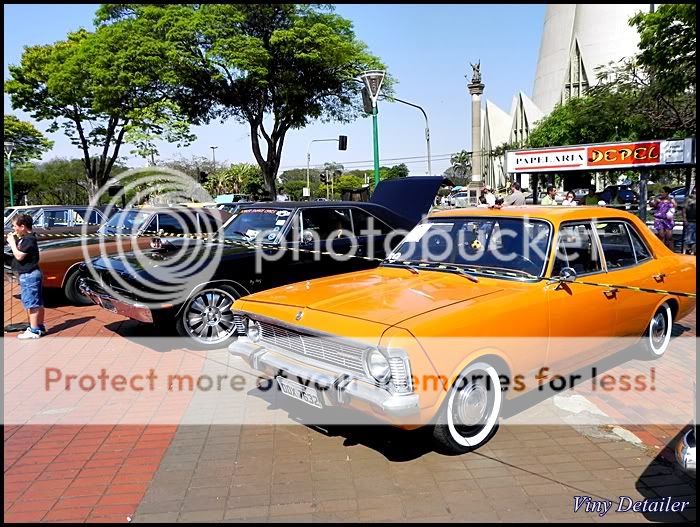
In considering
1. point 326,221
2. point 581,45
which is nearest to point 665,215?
point 326,221

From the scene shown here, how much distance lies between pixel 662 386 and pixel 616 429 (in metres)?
1.20

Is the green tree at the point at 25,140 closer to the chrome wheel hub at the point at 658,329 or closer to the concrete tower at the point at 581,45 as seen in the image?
the chrome wheel hub at the point at 658,329

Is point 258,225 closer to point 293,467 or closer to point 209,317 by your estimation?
point 209,317

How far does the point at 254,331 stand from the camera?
452 cm

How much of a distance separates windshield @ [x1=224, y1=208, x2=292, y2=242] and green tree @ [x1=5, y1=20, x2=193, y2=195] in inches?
642

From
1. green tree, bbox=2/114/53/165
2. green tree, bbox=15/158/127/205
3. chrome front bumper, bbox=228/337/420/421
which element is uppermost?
green tree, bbox=2/114/53/165

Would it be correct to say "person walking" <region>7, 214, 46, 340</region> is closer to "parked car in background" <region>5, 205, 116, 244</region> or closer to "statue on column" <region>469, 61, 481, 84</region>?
"parked car in background" <region>5, 205, 116, 244</region>

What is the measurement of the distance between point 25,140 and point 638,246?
42.9m

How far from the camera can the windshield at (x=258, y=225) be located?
7.35 meters

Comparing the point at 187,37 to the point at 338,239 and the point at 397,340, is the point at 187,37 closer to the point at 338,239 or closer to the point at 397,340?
the point at 338,239

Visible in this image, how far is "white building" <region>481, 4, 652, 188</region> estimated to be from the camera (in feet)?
240

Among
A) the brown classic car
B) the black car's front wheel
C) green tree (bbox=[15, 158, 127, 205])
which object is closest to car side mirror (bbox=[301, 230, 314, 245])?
the black car's front wheel

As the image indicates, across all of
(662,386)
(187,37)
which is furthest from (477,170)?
(662,386)

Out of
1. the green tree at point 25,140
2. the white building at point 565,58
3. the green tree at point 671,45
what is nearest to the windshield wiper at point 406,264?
the green tree at point 671,45
